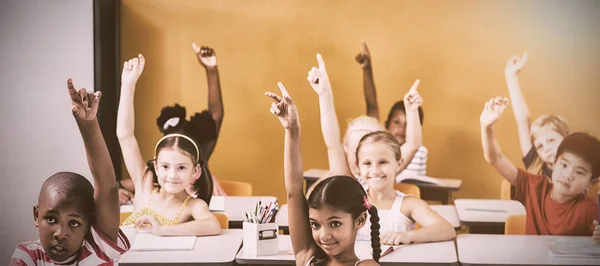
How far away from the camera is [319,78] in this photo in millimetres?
3906

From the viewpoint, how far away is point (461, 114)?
12.7 feet

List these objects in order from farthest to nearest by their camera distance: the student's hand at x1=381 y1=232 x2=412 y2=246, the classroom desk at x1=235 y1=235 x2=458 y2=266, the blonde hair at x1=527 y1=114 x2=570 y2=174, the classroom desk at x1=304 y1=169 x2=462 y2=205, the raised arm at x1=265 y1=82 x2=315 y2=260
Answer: the classroom desk at x1=304 y1=169 x2=462 y2=205 < the blonde hair at x1=527 y1=114 x2=570 y2=174 < the student's hand at x1=381 y1=232 x2=412 y2=246 < the raised arm at x1=265 y1=82 x2=315 y2=260 < the classroom desk at x1=235 y1=235 x2=458 y2=266

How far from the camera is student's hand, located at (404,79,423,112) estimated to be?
389 centimetres

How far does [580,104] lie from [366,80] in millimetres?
995

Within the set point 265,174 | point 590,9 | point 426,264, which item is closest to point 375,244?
point 426,264

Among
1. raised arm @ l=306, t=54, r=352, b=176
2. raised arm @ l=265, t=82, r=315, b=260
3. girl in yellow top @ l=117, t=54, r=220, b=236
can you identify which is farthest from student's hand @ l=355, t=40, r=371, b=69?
girl in yellow top @ l=117, t=54, r=220, b=236

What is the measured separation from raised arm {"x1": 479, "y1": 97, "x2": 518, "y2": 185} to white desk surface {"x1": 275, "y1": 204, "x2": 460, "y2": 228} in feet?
0.96

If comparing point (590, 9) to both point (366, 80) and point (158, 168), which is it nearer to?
point (366, 80)

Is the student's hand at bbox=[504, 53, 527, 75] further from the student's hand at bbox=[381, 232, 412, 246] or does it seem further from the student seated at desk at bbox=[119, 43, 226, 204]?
the student seated at desk at bbox=[119, 43, 226, 204]

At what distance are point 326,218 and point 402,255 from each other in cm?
39

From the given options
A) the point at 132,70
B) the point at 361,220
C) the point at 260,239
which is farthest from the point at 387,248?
the point at 132,70

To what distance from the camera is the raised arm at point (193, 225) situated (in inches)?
151

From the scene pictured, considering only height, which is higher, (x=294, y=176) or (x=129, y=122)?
(x=129, y=122)

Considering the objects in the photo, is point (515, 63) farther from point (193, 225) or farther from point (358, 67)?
point (193, 225)
